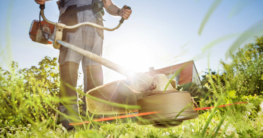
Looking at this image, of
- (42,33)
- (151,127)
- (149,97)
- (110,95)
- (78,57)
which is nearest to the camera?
(149,97)

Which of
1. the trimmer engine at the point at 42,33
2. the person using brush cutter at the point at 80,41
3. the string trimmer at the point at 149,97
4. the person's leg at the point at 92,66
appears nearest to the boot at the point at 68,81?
the person using brush cutter at the point at 80,41

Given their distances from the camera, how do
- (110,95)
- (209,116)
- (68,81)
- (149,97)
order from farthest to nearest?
(68,81) → (110,95) → (149,97) → (209,116)

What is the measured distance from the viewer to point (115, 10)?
250 cm

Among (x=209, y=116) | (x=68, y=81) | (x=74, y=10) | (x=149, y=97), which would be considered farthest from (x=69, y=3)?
(x=209, y=116)

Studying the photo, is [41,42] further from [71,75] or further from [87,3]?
[87,3]

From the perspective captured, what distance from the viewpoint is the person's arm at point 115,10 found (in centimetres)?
204

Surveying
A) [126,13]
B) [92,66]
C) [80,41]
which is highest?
[126,13]

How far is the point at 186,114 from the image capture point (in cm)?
89

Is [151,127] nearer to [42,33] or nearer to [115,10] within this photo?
[115,10]

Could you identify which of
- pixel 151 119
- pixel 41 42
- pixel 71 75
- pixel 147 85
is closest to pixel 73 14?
pixel 41 42

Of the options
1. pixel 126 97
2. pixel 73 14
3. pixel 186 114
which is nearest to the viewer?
pixel 186 114

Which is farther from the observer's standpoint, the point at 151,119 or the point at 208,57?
the point at 151,119

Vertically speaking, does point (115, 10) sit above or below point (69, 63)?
above

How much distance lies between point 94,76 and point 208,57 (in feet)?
6.52
